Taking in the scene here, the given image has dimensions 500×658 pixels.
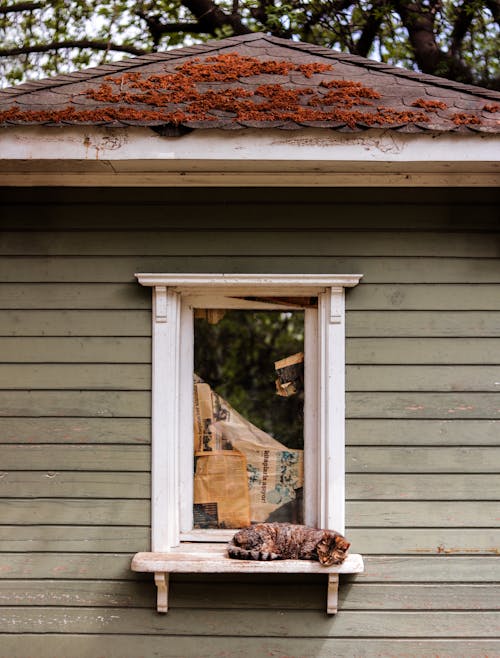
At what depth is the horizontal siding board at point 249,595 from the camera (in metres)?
3.53

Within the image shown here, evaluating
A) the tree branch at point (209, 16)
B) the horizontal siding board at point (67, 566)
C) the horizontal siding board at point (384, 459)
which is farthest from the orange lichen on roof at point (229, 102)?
the tree branch at point (209, 16)

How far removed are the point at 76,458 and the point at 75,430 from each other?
0.46 ft

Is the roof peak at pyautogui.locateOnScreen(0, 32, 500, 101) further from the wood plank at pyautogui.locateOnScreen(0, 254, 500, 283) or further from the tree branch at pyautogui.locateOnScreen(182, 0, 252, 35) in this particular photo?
the tree branch at pyautogui.locateOnScreen(182, 0, 252, 35)

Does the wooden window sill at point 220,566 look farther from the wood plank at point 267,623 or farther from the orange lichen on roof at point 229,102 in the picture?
the orange lichen on roof at point 229,102

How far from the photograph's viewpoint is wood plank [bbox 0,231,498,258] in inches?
143

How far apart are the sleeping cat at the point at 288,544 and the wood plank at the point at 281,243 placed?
4.52ft

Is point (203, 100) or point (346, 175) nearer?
point (203, 100)

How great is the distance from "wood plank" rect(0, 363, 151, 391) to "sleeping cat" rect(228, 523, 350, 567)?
35.2 inches

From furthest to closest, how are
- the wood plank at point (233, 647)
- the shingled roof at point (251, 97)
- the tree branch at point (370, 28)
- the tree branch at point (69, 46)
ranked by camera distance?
the tree branch at point (69, 46) → the tree branch at point (370, 28) → the wood plank at point (233, 647) → the shingled roof at point (251, 97)

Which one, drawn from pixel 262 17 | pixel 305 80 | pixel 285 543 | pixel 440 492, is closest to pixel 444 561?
pixel 440 492

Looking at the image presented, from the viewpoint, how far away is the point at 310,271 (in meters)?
3.62

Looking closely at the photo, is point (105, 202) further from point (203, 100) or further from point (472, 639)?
point (472, 639)

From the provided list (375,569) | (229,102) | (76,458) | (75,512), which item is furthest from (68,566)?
(229,102)

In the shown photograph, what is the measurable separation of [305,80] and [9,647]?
3.18 m
